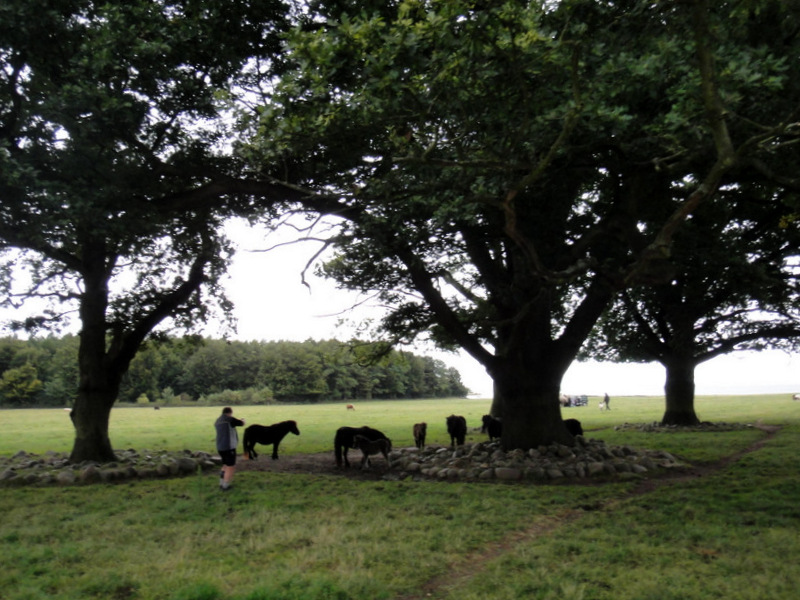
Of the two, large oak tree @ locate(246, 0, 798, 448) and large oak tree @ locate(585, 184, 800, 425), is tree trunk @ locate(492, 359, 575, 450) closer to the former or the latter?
large oak tree @ locate(246, 0, 798, 448)

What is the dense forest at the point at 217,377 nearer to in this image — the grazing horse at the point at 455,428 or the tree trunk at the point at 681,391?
the tree trunk at the point at 681,391

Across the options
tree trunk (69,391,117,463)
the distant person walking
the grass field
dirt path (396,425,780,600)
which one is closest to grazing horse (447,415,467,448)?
the grass field

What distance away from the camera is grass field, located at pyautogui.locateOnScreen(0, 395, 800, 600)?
5.56 meters

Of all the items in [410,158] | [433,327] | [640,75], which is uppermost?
[640,75]

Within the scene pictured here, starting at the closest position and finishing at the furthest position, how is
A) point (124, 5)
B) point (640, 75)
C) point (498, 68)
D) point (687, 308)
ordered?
point (498, 68) → point (640, 75) → point (124, 5) → point (687, 308)

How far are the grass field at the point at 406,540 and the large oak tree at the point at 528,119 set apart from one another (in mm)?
3821

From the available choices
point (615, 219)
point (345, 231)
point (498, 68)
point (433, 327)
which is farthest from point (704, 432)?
point (498, 68)

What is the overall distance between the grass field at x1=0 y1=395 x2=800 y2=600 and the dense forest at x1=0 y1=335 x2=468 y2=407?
224 feet

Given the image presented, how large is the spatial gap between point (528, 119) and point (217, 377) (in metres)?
94.9

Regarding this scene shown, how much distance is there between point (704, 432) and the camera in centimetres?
2325

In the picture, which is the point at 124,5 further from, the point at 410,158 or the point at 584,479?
the point at 584,479

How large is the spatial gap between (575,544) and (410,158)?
17.6 ft

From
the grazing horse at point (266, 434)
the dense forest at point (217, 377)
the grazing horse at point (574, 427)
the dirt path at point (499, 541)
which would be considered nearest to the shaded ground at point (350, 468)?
the dirt path at point (499, 541)

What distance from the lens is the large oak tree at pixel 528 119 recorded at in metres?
7.01
